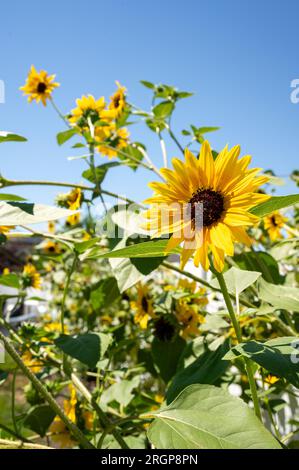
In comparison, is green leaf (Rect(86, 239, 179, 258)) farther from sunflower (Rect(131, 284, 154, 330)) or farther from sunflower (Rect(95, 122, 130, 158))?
sunflower (Rect(95, 122, 130, 158))

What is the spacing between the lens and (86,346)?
0.67 m

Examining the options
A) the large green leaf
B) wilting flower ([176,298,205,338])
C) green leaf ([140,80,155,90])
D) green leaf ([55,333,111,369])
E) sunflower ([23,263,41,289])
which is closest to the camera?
the large green leaf

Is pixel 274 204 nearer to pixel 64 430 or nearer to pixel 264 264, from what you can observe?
pixel 264 264

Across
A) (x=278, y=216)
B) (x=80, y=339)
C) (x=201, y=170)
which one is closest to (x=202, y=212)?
(x=201, y=170)

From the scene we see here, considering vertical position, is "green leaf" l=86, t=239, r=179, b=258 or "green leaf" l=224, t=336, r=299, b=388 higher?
"green leaf" l=86, t=239, r=179, b=258

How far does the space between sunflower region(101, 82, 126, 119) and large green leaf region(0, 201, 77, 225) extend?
0.71 m

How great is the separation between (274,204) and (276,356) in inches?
6.2

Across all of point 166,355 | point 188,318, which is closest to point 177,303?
point 188,318

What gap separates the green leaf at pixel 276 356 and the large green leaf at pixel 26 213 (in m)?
0.25

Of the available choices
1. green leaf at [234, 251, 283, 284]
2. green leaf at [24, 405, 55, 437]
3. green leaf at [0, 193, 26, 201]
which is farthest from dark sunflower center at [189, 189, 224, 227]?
green leaf at [24, 405, 55, 437]

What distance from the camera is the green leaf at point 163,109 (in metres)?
1.16

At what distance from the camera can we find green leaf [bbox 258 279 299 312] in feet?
1.76

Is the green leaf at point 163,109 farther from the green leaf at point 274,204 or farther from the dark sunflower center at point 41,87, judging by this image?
the green leaf at point 274,204
